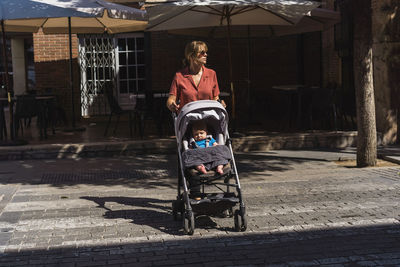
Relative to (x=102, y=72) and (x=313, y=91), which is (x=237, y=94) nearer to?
(x=102, y=72)

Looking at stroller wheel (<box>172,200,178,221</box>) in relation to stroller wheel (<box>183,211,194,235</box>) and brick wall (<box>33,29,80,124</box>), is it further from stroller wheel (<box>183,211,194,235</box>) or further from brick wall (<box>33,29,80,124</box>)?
brick wall (<box>33,29,80,124</box>)

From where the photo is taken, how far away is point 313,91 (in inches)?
482

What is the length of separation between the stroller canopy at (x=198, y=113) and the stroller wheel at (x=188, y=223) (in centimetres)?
82

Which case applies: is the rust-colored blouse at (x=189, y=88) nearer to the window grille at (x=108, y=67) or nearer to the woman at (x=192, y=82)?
the woman at (x=192, y=82)

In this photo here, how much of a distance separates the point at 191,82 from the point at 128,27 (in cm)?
793

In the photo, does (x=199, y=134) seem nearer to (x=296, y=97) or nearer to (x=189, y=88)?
(x=189, y=88)

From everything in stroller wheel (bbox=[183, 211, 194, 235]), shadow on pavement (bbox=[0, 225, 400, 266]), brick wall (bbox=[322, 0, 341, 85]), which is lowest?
shadow on pavement (bbox=[0, 225, 400, 266])

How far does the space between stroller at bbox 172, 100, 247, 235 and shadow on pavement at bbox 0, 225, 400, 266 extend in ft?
0.79

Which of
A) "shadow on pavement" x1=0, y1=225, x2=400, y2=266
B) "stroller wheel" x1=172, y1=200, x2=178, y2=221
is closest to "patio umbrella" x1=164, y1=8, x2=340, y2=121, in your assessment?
"stroller wheel" x1=172, y1=200, x2=178, y2=221

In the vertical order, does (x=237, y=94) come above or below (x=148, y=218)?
above

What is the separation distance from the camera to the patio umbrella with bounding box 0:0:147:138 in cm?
1030

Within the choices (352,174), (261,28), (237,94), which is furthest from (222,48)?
(352,174)

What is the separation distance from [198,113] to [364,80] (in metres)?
4.06

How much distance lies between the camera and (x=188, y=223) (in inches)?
226
